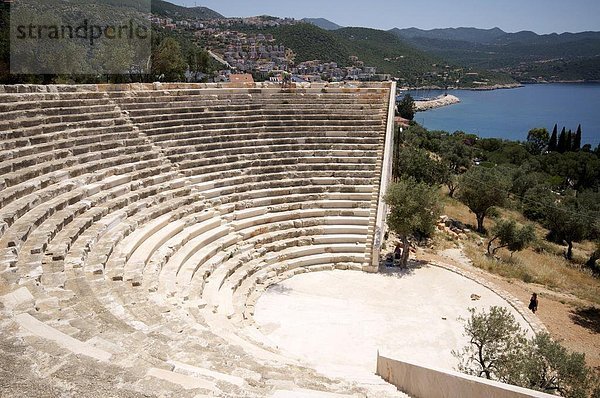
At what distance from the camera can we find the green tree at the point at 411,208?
13.1 metres

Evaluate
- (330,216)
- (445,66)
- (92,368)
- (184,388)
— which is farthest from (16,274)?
(445,66)

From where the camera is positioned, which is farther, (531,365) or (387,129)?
(387,129)

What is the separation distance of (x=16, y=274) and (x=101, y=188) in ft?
16.5

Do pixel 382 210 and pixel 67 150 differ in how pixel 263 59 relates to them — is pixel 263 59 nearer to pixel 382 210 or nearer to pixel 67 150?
pixel 382 210

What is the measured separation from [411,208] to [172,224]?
6.94 metres

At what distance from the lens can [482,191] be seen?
19.3m

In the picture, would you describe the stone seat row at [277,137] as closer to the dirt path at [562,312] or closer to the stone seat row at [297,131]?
the stone seat row at [297,131]

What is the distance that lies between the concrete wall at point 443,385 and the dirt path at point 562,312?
21.4 feet

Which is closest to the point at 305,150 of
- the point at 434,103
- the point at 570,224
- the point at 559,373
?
the point at 559,373

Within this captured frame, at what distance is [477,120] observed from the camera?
110500 millimetres

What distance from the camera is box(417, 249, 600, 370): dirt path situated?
10.5 meters

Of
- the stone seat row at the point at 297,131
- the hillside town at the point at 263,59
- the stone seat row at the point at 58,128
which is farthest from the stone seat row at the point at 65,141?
the hillside town at the point at 263,59

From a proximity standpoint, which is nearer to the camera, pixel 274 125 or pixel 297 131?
pixel 297 131

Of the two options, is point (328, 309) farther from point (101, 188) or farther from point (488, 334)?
point (101, 188)
